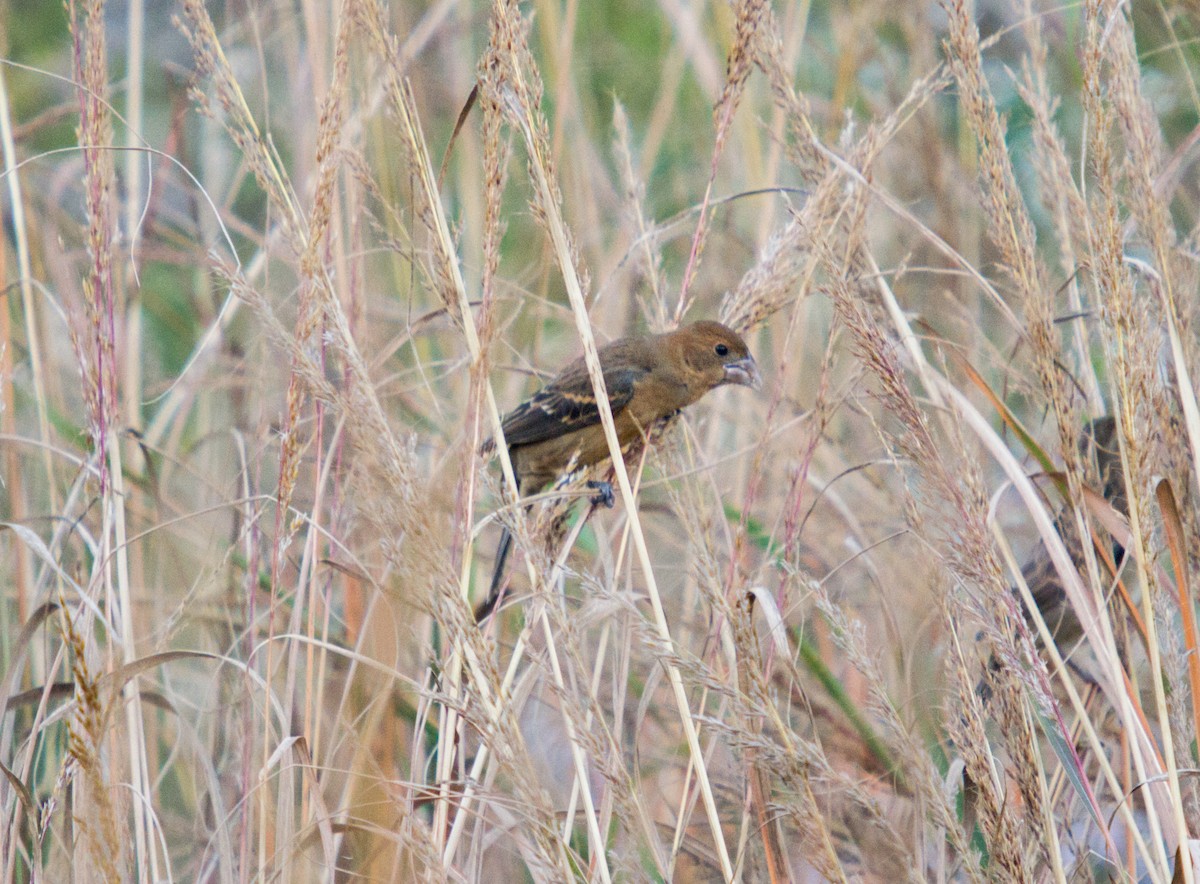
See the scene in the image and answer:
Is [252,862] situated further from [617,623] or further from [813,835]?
[813,835]

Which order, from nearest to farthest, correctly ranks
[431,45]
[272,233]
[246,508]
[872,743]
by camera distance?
[246,508], [872,743], [272,233], [431,45]

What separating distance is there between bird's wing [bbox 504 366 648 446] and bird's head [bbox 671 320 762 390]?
0.21 metres

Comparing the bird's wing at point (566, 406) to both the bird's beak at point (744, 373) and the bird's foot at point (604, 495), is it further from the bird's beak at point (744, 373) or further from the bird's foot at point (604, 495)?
the bird's foot at point (604, 495)

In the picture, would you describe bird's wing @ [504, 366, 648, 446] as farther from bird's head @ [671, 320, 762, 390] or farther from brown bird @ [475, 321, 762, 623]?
bird's head @ [671, 320, 762, 390]

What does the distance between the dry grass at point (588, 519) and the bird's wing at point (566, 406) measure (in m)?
0.23

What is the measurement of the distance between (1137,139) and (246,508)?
5.66 ft

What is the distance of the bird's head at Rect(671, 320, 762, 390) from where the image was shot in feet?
12.1

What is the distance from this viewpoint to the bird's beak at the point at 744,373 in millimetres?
3721

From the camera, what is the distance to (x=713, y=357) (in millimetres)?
3838

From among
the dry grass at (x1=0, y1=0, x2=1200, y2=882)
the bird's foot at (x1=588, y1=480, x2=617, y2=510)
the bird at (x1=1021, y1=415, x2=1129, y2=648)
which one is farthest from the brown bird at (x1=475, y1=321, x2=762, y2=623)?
the bird at (x1=1021, y1=415, x2=1129, y2=648)

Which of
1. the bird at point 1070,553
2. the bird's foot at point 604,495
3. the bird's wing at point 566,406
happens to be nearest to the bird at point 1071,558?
the bird at point 1070,553

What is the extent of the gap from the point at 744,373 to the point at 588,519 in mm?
1052

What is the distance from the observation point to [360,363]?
67.2 inches

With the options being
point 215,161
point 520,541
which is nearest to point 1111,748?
point 520,541
